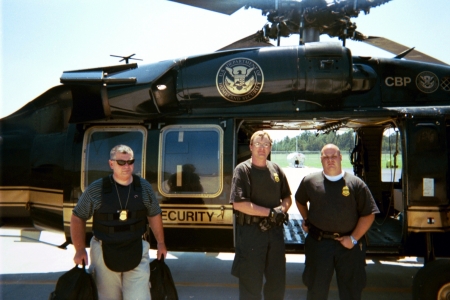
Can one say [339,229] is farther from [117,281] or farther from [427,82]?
[427,82]

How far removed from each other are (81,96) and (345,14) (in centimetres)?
379

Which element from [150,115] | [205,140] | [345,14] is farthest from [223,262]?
[345,14]

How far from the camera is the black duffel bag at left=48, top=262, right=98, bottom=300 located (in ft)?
9.39

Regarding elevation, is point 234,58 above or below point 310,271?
above

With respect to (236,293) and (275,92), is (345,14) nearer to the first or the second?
(275,92)

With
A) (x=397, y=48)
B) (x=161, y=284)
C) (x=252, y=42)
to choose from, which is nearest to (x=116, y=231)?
(x=161, y=284)

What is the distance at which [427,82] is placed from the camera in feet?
15.2

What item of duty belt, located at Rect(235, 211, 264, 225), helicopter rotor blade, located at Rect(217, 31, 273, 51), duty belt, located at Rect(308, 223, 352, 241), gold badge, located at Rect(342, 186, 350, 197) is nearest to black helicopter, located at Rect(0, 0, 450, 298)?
helicopter rotor blade, located at Rect(217, 31, 273, 51)

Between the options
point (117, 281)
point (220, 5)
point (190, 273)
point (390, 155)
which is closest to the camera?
point (117, 281)

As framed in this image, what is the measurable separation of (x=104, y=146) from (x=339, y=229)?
3.19 m

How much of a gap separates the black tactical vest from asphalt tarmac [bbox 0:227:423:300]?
6.80ft

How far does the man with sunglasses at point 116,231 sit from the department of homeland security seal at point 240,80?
1934mm

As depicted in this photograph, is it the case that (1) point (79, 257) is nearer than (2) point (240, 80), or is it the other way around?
(1) point (79, 257)

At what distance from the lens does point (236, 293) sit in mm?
4812
